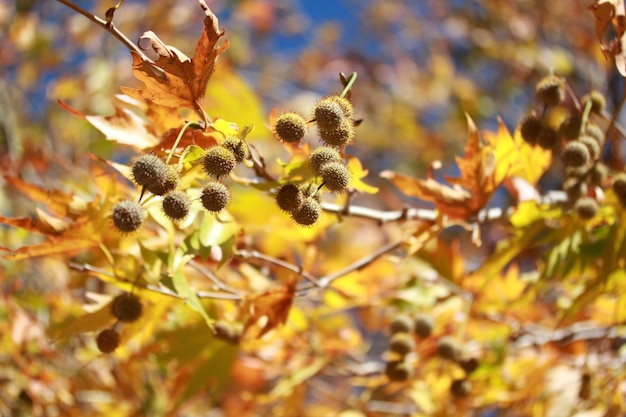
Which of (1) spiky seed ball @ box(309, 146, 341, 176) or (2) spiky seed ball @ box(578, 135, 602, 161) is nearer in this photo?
(1) spiky seed ball @ box(309, 146, 341, 176)

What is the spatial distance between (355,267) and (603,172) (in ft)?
2.59

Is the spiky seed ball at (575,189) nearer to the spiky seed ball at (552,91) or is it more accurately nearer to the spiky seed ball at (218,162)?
the spiky seed ball at (552,91)

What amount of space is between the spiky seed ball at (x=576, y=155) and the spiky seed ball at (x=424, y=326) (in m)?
0.73

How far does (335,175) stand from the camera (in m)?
1.42

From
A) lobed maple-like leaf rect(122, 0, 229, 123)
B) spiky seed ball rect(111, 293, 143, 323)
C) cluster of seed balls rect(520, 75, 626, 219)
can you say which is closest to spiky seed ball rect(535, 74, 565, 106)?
cluster of seed balls rect(520, 75, 626, 219)

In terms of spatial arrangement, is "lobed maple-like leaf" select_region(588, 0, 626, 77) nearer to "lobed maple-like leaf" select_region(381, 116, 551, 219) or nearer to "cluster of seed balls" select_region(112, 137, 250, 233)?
"lobed maple-like leaf" select_region(381, 116, 551, 219)

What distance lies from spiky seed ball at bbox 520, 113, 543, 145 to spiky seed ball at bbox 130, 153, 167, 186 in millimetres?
1033

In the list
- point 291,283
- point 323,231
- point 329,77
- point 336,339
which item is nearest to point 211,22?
point 291,283

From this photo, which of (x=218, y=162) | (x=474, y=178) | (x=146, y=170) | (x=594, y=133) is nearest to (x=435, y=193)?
(x=474, y=178)

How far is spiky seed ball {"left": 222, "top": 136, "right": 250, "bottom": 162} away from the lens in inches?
56.6

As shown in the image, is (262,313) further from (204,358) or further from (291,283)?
(204,358)

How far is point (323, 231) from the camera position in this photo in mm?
2314

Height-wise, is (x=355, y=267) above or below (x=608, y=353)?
below

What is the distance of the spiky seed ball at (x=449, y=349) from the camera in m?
2.10
